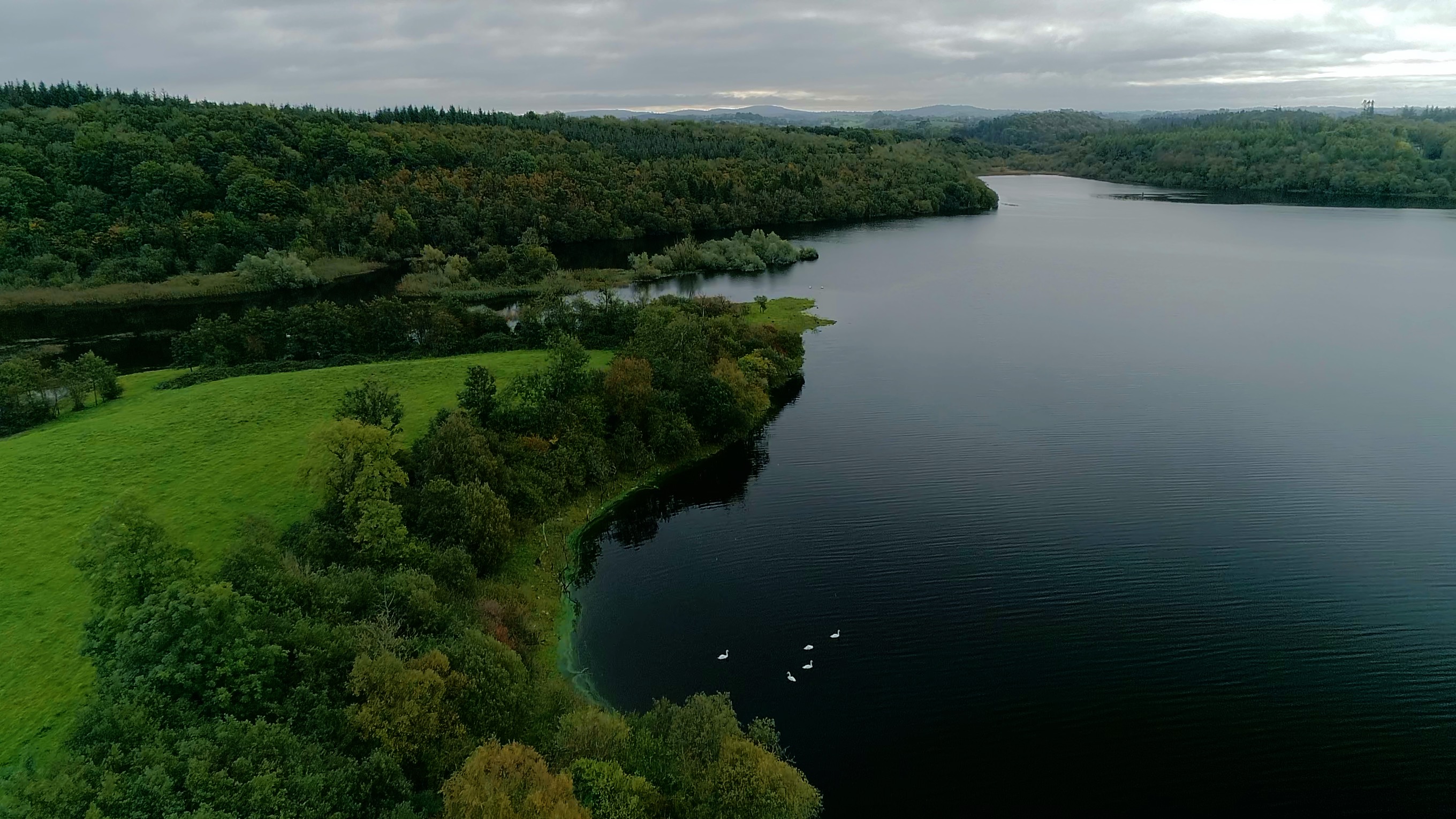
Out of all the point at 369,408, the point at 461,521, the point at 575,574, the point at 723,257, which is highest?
the point at 723,257

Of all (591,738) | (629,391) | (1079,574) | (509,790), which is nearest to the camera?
(509,790)

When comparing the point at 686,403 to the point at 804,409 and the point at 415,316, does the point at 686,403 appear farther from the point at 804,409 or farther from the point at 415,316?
the point at 415,316

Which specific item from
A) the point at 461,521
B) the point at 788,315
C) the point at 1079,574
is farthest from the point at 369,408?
the point at 788,315

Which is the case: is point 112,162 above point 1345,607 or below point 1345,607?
above

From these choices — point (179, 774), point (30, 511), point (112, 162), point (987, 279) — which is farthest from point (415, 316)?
point (112, 162)

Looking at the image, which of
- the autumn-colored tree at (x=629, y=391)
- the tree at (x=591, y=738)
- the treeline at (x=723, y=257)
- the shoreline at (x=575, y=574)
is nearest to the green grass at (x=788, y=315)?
the treeline at (x=723, y=257)

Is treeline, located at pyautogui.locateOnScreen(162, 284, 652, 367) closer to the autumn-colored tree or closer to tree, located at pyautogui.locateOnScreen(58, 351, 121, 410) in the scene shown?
tree, located at pyautogui.locateOnScreen(58, 351, 121, 410)

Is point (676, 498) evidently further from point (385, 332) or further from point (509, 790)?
point (385, 332)
